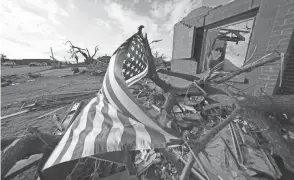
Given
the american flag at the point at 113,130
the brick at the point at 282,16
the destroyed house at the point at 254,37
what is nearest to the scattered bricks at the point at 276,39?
the destroyed house at the point at 254,37

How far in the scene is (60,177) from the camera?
66.3 inches

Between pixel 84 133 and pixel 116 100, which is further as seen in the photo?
pixel 116 100

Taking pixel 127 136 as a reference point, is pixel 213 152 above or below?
below

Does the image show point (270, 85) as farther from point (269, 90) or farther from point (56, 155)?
point (56, 155)

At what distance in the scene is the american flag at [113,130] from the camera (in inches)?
52.7

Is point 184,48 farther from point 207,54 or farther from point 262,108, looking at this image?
point 262,108

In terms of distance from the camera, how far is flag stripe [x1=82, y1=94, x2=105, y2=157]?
1339 mm

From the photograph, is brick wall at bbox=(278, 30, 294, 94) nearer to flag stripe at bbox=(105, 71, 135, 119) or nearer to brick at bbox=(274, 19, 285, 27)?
brick at bbox=(274, 19, 285, 27)

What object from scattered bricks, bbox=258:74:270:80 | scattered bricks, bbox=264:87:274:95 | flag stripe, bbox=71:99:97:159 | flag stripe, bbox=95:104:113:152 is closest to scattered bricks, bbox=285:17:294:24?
scattered bricks, bbox=258:74:270:80

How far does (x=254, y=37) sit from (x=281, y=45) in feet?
2.79

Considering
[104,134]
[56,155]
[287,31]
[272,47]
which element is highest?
[287,31]

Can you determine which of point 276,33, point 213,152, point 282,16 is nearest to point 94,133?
point 213,152

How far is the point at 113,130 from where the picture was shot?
1597mm

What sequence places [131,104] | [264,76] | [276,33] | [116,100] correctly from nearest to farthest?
[131,104] < [116,100] < [276,33] < [264,76]
